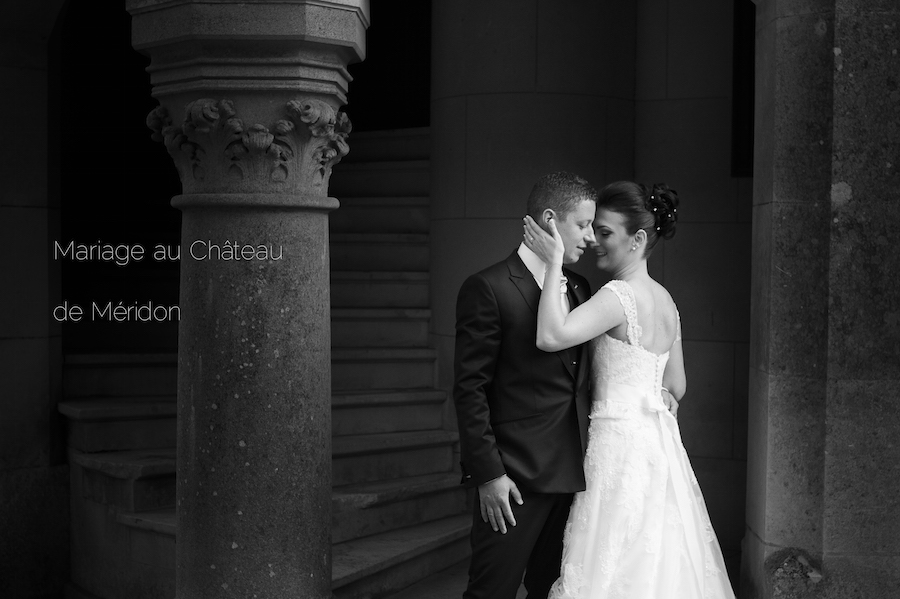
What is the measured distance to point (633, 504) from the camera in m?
2.99

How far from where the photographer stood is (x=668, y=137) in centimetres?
514

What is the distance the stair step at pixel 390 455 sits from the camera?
15.8ft

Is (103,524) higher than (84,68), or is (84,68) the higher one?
(84,68)

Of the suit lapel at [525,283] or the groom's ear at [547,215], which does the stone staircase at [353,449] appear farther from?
the groom's ear at [547,215]

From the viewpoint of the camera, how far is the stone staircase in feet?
14.7

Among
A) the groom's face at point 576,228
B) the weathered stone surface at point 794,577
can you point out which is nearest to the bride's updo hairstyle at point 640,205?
the groom's face at point 576,228

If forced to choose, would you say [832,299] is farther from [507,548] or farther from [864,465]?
[507,548]

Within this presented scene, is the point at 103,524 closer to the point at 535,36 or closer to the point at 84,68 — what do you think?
the point at 535,36

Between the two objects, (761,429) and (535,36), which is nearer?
(761,429)

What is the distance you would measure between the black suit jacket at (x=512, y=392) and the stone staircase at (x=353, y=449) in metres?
1.39

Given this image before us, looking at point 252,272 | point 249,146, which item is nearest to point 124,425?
point 252,272

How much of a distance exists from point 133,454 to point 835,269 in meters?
3.15

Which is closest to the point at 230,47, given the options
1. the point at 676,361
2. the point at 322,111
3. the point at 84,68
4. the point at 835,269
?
the point at 322,111

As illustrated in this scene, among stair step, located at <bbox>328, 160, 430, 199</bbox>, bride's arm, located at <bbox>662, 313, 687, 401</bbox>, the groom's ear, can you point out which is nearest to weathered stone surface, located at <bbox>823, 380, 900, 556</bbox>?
bride's arm, located at <bbox>662, 313, 687, 401</bbox>
